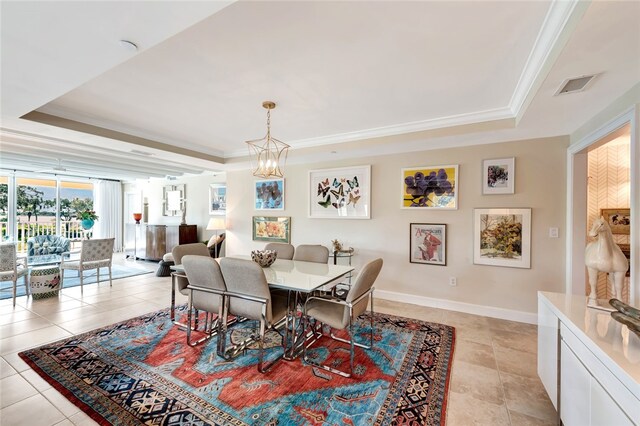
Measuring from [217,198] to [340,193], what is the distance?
3.93 m

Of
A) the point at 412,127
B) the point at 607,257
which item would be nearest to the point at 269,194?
the point at 412,127

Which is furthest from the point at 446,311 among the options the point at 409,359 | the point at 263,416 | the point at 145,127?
the point at 145,127

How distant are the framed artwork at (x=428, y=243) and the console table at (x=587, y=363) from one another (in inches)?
72.1

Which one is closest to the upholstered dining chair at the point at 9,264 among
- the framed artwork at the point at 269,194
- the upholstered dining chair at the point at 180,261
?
the upholstered dining chair at the point at 180,261

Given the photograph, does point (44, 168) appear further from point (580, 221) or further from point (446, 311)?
point (580, 221)

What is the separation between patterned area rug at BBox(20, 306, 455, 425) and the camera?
1.79 meters

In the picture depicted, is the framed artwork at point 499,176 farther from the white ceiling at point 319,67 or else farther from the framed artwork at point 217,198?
the framed artwork at point 217,198

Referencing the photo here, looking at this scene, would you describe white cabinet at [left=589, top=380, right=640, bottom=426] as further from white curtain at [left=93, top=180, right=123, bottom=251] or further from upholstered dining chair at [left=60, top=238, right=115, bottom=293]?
white curtain at [left=93, top=180, right=123, bottom=251]

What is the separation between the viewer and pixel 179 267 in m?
2.93

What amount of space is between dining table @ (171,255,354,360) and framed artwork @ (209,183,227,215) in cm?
393

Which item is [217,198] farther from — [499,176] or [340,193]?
[499,176]

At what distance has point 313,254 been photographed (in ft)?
11.5

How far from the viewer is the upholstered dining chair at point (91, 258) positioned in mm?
4570

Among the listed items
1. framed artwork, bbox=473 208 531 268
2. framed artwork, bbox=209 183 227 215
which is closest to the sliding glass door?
framed artwork, bbox=209 183 227 215
